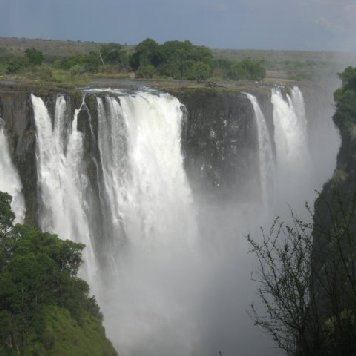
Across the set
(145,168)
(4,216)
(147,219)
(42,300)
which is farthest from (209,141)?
(42,300)

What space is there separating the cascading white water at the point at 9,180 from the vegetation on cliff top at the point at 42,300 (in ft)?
6.56

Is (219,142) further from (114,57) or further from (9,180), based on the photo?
(114,57)

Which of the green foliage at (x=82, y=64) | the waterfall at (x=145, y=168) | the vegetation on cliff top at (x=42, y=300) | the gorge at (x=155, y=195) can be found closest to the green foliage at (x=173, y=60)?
the green foliage at (x=82, y=64)

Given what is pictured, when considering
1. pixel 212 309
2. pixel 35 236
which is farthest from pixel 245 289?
pixel 35 236

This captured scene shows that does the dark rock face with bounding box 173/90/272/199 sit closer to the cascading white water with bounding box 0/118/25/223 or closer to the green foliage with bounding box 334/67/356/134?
the green foliage with bounding box 334/67/356/134

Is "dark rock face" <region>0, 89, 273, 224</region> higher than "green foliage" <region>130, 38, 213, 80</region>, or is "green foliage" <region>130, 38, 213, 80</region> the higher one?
"green foliage" <region>130, 38, 213, 80</region>

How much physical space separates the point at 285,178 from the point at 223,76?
11.0 metres

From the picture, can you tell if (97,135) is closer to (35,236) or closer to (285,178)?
(35,236)

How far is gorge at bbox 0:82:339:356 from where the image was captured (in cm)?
1616

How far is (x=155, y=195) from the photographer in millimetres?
20219

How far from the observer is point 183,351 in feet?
53.5

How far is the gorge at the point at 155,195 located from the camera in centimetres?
1616

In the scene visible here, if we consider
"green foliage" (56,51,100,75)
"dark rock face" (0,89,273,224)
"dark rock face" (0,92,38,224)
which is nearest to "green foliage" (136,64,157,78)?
"green foliage" (56,51,100,75)

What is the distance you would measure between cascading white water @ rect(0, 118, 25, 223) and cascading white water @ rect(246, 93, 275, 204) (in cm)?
1186
